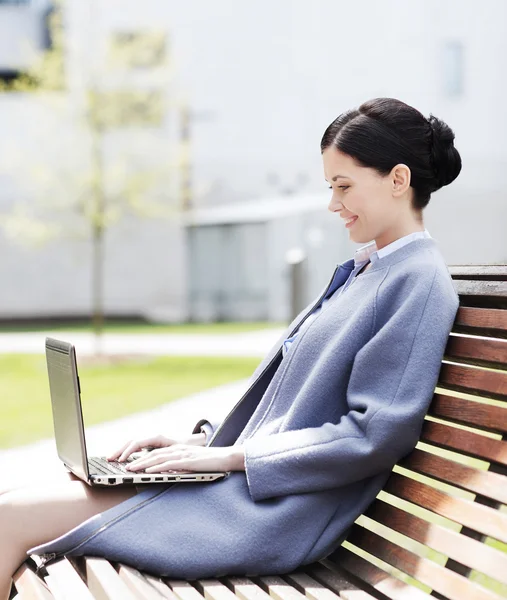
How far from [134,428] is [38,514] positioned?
5146mm

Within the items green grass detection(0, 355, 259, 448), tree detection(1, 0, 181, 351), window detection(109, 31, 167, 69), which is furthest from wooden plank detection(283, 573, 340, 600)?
window detection(109, 31, 167, 69)

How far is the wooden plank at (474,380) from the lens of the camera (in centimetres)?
238

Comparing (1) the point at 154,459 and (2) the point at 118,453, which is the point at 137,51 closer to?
(2) the point at 118,453

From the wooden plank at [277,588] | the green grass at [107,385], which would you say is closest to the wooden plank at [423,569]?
the wooden plank at [277,588]

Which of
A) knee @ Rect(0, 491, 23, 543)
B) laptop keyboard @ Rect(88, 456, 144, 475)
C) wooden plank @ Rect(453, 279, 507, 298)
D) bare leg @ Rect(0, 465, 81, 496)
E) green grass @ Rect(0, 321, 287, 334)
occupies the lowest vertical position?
green grass @ Rect(0, 321, 287, 334)

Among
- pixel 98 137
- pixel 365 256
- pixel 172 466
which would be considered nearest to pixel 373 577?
pixel 172 466

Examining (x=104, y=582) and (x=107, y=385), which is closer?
(x=104, y=582)

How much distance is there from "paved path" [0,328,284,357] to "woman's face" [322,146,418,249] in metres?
12.1

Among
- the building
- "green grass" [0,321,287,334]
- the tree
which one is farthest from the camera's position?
the building

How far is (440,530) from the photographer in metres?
2.30

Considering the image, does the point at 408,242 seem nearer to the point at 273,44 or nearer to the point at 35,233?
the point at 35,233

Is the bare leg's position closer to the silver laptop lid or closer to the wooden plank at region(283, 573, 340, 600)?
the silver laptop lid

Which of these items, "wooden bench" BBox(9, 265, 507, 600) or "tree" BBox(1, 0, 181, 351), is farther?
"tree" BBox(1, 0, 181, 351)

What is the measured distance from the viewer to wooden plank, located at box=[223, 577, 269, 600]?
229 cm
